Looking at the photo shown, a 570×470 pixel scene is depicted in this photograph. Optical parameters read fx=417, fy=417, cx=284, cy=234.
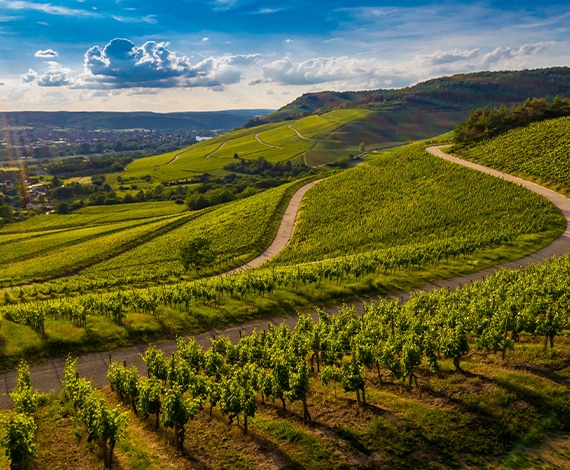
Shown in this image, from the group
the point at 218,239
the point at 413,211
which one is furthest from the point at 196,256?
the point at 413,211

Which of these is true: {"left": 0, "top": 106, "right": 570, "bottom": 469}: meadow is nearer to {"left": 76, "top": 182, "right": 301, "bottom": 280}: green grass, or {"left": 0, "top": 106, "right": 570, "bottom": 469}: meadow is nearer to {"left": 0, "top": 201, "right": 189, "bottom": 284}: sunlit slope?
{"left": 76, "top": 182, "right": 301, "bottom": 280}: green grass

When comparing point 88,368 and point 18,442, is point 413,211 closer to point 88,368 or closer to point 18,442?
point 88,368

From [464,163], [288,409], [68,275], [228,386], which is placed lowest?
[68,275]

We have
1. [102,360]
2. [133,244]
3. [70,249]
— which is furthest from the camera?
[70,249]

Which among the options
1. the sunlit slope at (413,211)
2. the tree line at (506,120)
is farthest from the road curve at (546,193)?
the tree line at (506,120)

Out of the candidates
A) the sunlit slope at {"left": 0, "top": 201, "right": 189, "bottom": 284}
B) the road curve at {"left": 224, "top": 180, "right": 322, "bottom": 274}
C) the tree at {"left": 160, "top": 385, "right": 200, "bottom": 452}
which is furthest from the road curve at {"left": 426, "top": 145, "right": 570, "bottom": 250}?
the sunlit slope at {"left": 0, "top": 201, "right": 189, "bottom": 284}

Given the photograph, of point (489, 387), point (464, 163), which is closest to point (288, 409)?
point (489, 387)

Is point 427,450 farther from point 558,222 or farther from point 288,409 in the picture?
point 558,222

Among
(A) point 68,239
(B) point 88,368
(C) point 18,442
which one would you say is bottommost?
(A) point 68,239

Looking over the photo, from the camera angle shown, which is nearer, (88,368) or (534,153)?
(88,368)
